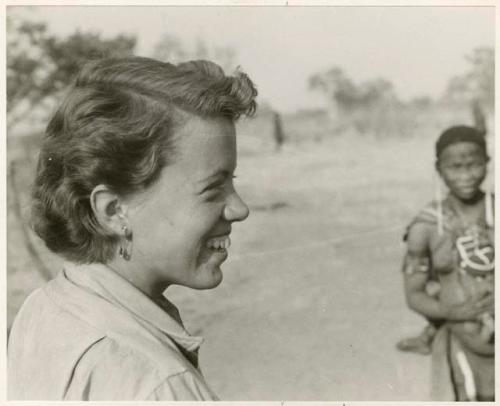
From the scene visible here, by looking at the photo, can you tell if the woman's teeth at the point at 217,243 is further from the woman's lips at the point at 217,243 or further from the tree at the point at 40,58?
the tree at the point at 40,58

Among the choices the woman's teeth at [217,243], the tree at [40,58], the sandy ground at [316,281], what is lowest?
the sandy ground at [316,281]

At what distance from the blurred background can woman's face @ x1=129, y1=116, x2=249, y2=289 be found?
2.45 feet

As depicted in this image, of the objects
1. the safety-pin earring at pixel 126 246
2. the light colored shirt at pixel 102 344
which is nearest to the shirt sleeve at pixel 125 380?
the light colored shirt at pixel 102 344

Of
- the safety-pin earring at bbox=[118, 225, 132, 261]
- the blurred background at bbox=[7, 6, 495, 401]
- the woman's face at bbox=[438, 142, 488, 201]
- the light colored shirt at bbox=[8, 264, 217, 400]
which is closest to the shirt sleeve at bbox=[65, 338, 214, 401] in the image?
the light colored shirt at bbox=[8, 264, 217, 400]

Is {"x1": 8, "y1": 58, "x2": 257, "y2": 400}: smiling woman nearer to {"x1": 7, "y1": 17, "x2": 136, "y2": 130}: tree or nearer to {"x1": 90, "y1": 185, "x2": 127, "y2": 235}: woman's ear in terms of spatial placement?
{"x1": 90, "y1": 185, "x2": 127, "y2": 235}: woman's ear

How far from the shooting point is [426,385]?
1.86 meters

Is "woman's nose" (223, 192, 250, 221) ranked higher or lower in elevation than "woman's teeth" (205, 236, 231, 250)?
higher

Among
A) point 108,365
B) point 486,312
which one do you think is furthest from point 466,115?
point 108,365

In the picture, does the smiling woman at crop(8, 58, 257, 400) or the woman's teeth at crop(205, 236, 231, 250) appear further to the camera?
the woman's teeth at crop(205, 236, 231, 250)

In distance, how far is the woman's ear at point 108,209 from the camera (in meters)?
0.92

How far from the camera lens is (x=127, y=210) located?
0.94 metres

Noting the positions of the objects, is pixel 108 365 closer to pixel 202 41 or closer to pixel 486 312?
pixel 202 41

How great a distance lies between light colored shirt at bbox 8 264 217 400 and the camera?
0.79 metres
